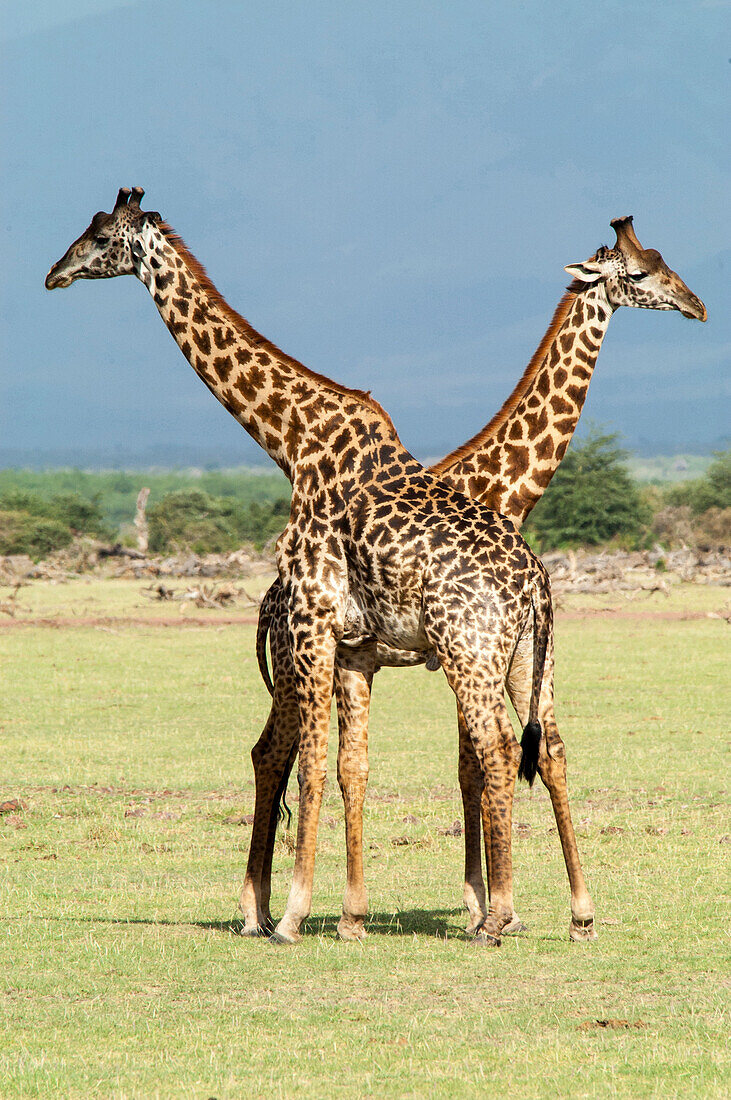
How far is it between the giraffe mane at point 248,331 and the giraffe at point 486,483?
90cm

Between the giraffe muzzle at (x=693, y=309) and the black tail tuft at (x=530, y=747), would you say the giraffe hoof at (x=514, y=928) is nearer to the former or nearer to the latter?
the black tail tuft at (x=530, y=747)

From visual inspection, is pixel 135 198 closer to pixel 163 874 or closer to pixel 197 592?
pixel 163 874

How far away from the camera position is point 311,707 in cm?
775

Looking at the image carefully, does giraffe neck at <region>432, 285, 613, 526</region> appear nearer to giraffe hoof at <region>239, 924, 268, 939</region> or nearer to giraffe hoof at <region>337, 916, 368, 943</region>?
giraffe hoof at <region>337, 916, 368, 943</region>

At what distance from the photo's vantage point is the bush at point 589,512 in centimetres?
5300

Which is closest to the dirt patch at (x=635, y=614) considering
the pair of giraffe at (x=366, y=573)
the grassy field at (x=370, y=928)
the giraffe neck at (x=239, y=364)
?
the grassy field at (x=370, y=928)

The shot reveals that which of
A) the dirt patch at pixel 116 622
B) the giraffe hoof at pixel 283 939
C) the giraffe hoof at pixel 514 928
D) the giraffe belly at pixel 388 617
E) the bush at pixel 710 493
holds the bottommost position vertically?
the dirt patch at pixel 116 622

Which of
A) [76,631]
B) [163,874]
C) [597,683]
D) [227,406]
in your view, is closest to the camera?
[227,406]

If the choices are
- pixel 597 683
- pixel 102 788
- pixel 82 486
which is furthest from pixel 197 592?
pixel 82 486

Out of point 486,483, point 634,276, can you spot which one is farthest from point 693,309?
point 486,483

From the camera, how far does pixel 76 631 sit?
1093 inches

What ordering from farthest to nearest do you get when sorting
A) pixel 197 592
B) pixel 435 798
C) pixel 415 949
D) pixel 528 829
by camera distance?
pixel 197 592 < pixel 435 798 < pixel 528 829 < pixel 415 949

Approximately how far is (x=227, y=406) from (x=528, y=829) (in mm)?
4323

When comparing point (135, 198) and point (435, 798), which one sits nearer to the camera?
point (135, 198)
